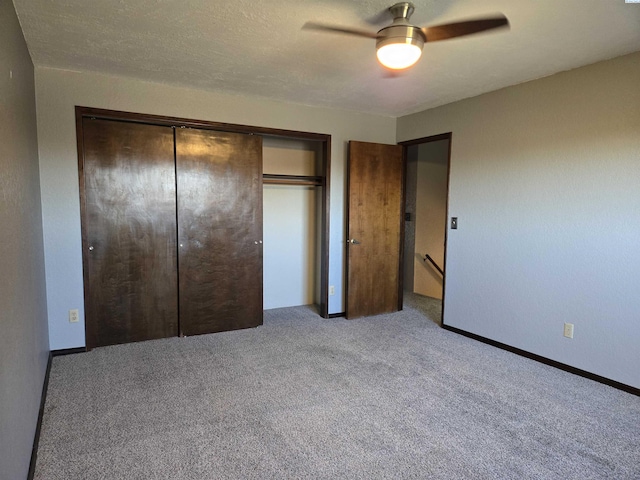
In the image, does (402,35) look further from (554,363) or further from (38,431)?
(38,431)

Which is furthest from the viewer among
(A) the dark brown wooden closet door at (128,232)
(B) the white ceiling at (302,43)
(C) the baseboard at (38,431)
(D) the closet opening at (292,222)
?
(D) the closet opening at (292,222)

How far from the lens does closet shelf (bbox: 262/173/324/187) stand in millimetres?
4332

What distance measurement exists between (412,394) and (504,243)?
1.71 m

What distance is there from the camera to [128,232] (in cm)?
342

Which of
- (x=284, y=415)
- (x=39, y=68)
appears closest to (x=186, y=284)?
(x=284, y=415)

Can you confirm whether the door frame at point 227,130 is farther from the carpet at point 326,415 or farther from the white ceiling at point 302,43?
the carpet at point 326,415

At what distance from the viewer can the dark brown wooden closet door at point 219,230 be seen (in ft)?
11.9

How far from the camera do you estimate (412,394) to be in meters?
2.59

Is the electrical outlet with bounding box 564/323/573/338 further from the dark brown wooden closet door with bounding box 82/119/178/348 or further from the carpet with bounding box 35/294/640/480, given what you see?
the dark brown wooden closet door with bounding box 82/119/178/348


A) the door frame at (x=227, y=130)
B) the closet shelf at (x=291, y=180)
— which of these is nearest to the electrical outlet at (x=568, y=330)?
the door frame at (x=227, y=130)

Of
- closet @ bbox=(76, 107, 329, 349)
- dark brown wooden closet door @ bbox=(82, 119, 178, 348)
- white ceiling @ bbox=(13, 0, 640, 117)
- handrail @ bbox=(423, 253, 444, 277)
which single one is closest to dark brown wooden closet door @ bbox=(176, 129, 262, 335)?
closet @ bbox=(76, 107, 329, 349)

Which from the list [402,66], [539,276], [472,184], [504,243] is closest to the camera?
[402,66]

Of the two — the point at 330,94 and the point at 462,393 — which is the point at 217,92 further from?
the point at 462,393

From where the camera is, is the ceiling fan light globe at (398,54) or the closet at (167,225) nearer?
the ceiling fan light globe at (398,54)
